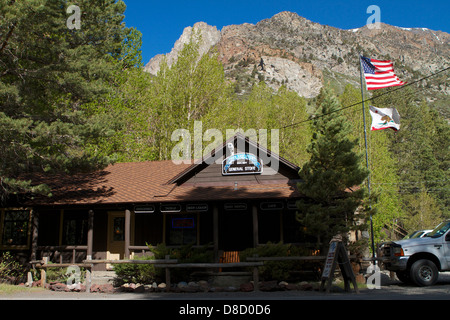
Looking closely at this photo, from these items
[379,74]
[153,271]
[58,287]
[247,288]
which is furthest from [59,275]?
[379,74]

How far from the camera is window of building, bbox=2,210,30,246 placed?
18.8m

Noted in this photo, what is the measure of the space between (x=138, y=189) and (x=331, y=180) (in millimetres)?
9027

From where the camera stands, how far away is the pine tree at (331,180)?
14.7 metres

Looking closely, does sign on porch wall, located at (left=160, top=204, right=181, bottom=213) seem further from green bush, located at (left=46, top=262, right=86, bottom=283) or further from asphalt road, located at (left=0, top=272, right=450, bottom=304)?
asphalt road, located at (left=0, top=272, right=450, bottom=304)

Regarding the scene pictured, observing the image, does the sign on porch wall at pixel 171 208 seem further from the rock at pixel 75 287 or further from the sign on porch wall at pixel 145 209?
the rock at pixel 75 287

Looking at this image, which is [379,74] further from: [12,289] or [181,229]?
[12,289]

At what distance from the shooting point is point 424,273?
44.2ft

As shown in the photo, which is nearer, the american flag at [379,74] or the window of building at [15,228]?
the window of building at [15,228]

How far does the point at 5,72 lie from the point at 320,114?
1272 centimetres

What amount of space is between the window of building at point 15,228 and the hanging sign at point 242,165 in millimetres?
9808

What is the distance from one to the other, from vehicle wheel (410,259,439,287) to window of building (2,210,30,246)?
1669 centimetres

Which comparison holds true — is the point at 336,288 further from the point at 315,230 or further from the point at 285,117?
the point at 285,117

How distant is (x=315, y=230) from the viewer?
583 inches

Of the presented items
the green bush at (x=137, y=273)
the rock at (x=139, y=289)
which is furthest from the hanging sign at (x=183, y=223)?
the rock at (x=139, y=289)
